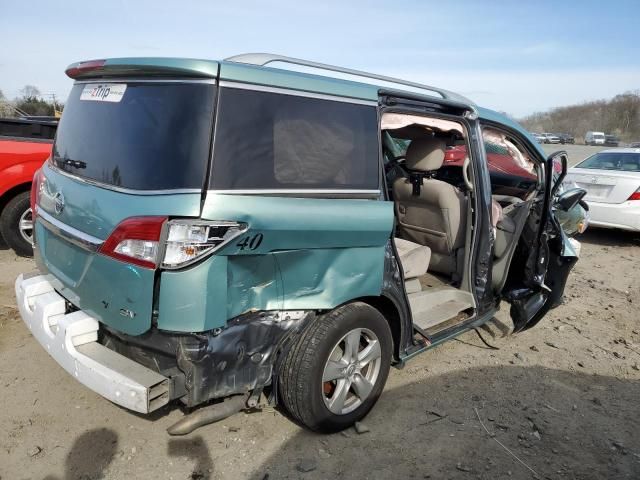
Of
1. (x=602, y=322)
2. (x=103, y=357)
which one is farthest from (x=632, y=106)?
(x=103, y=357)

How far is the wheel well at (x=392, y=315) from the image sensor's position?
9.98 feet

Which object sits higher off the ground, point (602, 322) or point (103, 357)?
point (103, 357)

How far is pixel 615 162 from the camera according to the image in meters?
8.60

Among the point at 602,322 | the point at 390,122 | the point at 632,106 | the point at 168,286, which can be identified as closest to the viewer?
the point at 168,286

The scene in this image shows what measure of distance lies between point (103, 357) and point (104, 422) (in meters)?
0.75

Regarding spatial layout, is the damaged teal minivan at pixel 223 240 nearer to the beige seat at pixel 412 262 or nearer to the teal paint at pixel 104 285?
the teal paint at pixel 104 285

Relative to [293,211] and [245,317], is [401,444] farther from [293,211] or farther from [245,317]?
[293,211]

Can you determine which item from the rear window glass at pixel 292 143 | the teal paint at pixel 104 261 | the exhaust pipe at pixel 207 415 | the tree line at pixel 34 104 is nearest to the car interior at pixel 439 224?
the rear window glass at pixel 292 143

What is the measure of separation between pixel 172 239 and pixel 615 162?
8.71 m

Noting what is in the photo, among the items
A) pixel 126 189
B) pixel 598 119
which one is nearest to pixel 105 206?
pixel 126 189

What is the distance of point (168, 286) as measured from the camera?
2145mm

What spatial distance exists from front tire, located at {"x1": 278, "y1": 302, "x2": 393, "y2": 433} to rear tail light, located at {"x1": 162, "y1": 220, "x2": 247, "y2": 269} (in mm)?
757

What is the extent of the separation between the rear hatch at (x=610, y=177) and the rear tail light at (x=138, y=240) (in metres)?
6.88

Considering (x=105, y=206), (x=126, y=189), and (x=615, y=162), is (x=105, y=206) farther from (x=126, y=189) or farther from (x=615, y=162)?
(x=615, y=162)
